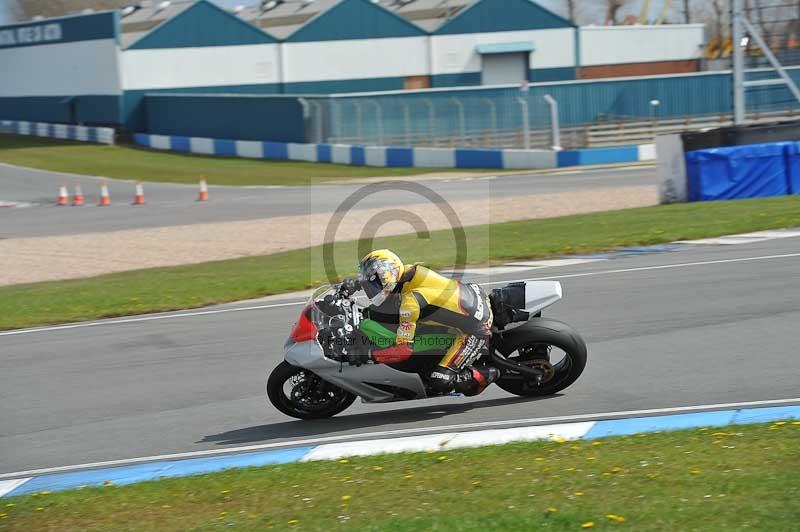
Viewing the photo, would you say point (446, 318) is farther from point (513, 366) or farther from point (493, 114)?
point (493, 114)

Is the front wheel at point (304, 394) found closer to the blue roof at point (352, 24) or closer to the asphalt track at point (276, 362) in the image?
the asphalt track at point (276, 362)

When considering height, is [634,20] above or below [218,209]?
above

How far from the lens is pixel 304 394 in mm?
8875

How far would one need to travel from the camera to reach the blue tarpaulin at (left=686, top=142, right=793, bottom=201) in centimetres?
2150

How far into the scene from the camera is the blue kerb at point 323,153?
40750mm

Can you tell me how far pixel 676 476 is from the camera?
20.1 feet

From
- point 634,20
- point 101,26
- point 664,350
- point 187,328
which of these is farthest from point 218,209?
point 634,20

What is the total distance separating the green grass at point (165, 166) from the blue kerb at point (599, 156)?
14.3ft

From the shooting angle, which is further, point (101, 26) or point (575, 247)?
point (101, 26)

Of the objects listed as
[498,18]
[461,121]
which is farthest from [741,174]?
[498,18]

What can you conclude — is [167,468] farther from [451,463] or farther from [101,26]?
[101,26]

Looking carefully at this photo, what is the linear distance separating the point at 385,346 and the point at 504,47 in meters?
50.0

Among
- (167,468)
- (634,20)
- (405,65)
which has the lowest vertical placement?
(167,468)

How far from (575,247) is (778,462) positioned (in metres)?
10.9
